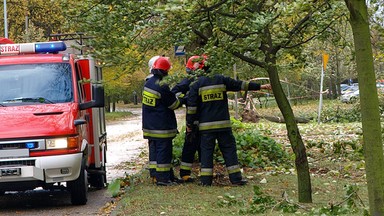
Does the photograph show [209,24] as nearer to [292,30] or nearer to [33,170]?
[292,30]

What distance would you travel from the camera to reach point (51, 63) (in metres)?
9.98

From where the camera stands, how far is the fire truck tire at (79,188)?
30.2 ft

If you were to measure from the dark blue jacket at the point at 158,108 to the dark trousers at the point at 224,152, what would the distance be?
24.5 inches

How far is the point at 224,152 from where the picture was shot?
378 inches

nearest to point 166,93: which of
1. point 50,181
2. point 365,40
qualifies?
point 50,181

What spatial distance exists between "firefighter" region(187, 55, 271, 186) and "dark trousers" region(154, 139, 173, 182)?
58 centimetres

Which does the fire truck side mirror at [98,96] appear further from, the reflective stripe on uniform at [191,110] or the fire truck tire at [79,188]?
the reflective stripe on uniform at [191,110]

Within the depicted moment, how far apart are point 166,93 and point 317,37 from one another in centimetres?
267

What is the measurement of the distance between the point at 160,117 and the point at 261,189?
Answer: 2.01 m

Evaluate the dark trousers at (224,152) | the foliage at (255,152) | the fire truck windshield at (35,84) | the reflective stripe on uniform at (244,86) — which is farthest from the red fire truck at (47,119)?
the foliage at (255,152)

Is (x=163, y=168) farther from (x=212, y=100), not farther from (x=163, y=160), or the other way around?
(x=212, y=100)

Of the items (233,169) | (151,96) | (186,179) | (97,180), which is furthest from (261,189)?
(97,180)

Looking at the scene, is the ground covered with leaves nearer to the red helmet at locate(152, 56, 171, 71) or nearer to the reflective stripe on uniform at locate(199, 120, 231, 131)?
the reflective stripe on uniform at locate(199, 120, 231, 131)

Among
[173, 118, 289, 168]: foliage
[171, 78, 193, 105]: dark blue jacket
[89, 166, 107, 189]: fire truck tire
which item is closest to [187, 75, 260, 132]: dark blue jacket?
[171, 78, 193, 105]: dark blue jacket
